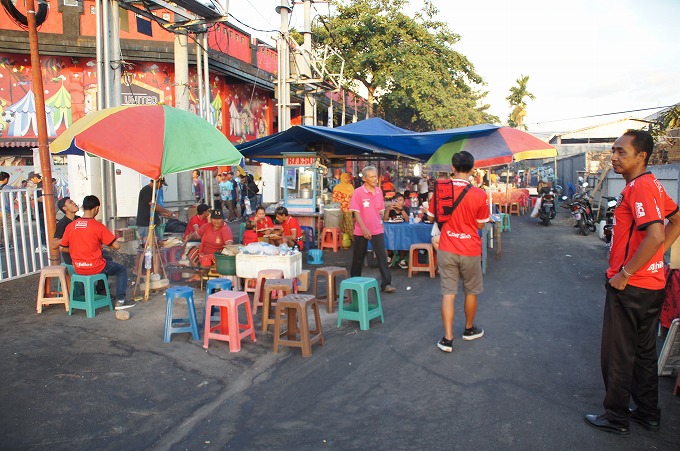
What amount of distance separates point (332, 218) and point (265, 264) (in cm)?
500

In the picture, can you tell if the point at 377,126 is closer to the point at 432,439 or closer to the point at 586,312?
the point at 586,312

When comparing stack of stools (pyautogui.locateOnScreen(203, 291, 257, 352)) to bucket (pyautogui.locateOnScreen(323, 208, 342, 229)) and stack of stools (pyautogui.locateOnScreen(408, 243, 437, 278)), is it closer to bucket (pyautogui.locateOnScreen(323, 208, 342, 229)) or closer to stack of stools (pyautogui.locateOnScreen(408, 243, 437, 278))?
stack of stools (pyautogui.locateOnScreen(408, 243, 437, 278))

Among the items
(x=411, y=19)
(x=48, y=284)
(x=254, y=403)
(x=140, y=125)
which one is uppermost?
(x=411, y=19)

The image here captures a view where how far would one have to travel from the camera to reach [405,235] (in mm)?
9789

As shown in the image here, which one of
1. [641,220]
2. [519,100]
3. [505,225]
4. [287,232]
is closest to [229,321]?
[641,220]

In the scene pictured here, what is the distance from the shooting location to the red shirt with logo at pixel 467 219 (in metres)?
5.13

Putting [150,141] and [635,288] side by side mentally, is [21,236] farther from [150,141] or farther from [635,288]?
[635,288]

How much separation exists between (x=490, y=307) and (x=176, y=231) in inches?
292

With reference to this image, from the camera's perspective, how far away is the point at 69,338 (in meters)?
5.82

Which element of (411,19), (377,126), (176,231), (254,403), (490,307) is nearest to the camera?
(254,403)

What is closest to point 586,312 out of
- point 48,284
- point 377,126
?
point 377,126

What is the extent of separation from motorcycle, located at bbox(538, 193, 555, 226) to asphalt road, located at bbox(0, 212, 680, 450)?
36.5 feet

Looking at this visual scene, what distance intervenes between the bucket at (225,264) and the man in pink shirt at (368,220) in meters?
1.80

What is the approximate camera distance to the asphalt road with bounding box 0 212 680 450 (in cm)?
366
